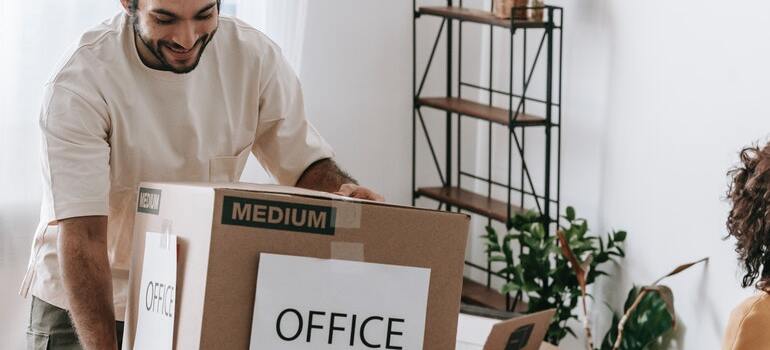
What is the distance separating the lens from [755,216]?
1.64 m

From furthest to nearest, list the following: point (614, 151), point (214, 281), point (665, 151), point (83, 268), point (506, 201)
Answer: point (506, 201), point (614, 151), point (665, 151), point (83, 268), point (214, 281)

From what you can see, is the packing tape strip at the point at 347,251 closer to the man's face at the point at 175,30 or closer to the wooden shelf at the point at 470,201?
the man's face at the point at 175,30

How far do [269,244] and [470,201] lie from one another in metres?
2.04

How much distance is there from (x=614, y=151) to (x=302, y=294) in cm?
182

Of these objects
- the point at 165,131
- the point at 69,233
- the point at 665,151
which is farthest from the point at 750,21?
the point at 69,233

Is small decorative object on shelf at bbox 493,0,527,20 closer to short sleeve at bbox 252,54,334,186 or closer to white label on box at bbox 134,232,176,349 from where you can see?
short sleeve at bbox 252,54,334,186

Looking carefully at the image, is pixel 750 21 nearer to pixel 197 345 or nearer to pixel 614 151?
pixel 614 151

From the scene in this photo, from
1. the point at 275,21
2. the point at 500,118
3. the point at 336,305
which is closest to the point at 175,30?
the point at 336,305

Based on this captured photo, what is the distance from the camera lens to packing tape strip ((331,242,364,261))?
1.10 m

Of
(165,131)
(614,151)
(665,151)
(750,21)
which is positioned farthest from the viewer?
(614,151)

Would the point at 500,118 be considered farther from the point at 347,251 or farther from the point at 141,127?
the point at 347,251

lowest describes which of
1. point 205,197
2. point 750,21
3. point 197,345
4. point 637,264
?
point 637,264

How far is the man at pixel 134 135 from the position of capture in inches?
55.6

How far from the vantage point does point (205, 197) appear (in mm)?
1080
